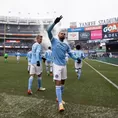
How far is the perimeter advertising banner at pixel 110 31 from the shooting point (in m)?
55.2

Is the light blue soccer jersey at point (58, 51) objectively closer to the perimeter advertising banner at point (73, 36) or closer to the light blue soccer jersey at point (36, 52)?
the light blue soccer jersey at point (36, 52)

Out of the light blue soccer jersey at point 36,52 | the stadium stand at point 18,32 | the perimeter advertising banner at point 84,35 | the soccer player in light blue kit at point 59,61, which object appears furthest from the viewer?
the stadium stand at point 18,32

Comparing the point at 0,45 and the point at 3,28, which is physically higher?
the point at 3,28

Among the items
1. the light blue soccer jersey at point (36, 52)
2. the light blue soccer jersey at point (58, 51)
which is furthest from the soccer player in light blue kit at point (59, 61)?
the light blue soccer jersey at point (36, 52)

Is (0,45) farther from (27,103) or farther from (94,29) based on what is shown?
(27,103)

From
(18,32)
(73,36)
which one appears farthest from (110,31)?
(18,32)

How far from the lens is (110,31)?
56.7 meters

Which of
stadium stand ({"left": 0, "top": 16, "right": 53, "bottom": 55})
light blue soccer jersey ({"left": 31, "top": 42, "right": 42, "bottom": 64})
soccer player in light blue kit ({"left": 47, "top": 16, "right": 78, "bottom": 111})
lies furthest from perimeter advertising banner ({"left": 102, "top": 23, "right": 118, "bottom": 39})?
soccer player in light blue kit ({"left": 47, "top": 16, "right": 78, "bottom": 111})

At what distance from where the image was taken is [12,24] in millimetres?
111562

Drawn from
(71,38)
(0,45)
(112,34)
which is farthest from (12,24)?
(112,34)

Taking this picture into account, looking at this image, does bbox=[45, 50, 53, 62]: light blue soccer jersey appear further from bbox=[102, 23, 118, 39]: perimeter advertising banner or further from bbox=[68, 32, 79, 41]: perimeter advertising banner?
bbox=[68, 32, 79, 41]: perimeter advertising banner

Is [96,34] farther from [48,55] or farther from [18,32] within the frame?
[18,32]

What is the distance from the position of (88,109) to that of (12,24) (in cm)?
11098

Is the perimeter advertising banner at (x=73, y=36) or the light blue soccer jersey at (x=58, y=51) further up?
the perimeter advertising banner at (x=73, y=36)
